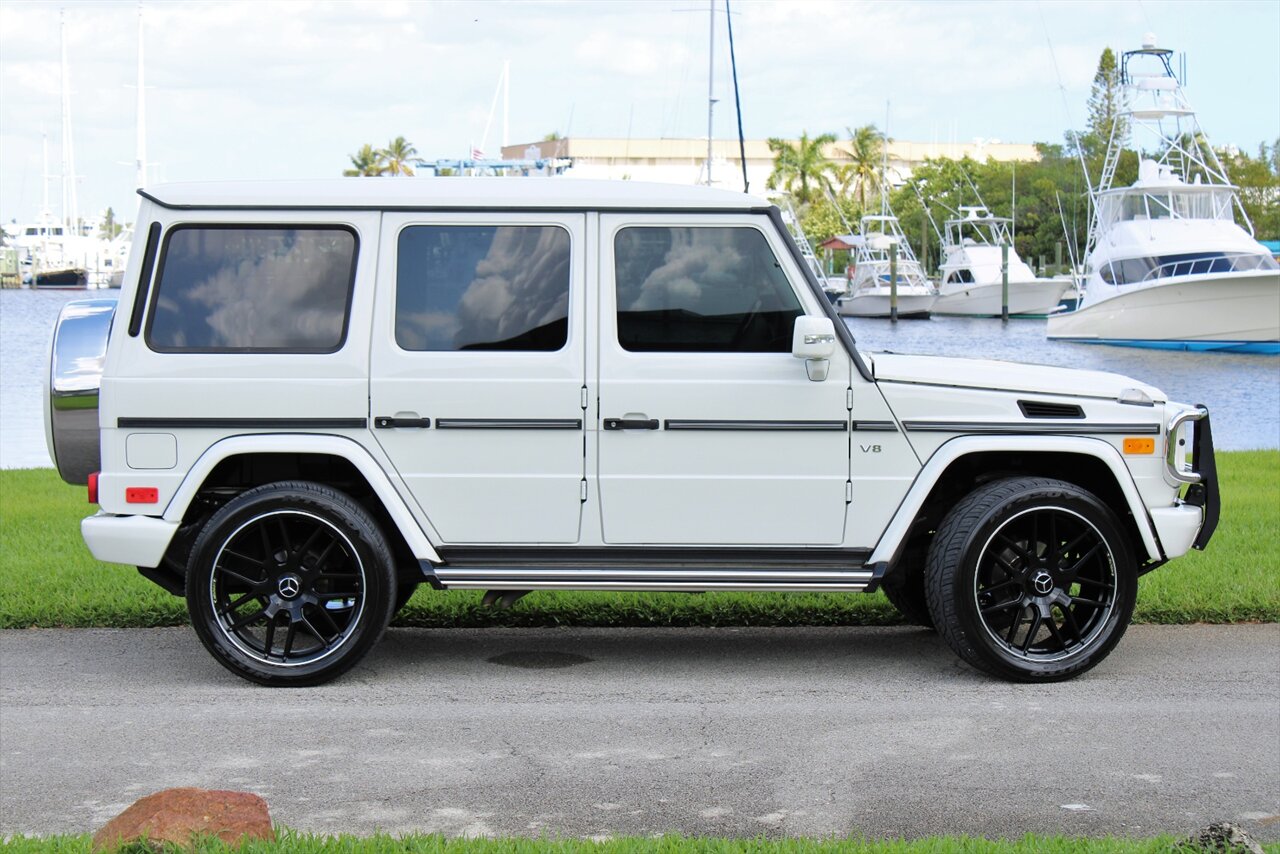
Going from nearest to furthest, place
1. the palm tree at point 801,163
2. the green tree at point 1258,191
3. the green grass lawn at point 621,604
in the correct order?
1. the green grass lawn at point 621,604
2. the green tree at point 1258,191
3. the palm tree at point 801,163

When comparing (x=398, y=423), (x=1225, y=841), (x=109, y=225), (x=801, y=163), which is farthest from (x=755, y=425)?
(x=109, y=225)

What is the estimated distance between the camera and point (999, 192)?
94.6 m

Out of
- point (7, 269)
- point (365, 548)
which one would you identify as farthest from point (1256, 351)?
point (7, 269)

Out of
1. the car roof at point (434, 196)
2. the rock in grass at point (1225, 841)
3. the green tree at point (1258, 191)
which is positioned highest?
the green tree at point (1258, 191)

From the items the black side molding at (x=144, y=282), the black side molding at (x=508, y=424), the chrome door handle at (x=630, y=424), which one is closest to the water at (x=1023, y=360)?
the black side molding at (x=144, y=282)

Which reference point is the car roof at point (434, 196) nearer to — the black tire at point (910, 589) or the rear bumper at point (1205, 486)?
the black tire at point (910, 589)

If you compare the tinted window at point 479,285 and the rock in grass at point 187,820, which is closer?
the rock in grass at point 187,820

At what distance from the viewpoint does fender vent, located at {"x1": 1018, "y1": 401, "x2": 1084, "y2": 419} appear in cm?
653

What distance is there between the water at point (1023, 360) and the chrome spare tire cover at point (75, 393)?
1683 mm

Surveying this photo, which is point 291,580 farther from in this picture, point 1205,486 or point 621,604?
point 1205,486

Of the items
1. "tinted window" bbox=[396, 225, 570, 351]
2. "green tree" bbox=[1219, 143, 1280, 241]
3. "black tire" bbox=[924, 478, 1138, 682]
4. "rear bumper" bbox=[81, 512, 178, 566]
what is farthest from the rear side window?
"green tree" bbox=[1219, 143, 1280, 241]

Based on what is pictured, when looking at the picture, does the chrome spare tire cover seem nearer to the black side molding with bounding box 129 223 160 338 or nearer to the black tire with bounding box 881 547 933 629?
the black side molding with bounding box 129 223 160 338

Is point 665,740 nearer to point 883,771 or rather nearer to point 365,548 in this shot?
point 883,771

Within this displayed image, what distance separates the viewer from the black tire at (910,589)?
22.4 ft
